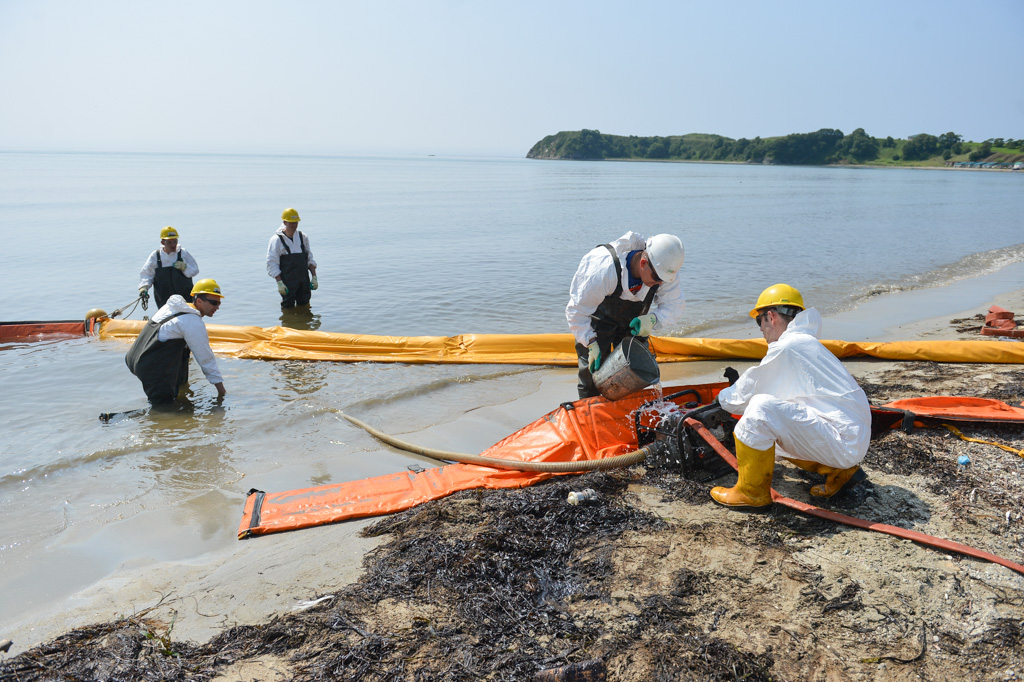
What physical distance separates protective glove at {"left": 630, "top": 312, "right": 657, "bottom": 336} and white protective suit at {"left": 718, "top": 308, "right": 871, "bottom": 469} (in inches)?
46.0

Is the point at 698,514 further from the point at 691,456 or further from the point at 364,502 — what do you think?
the point at 364,502

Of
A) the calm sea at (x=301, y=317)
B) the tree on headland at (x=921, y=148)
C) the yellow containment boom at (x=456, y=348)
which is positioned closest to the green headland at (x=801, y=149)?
the tree on headland at (x=921, y=148)

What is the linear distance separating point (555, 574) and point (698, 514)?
954mm

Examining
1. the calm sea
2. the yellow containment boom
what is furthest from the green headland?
the yellow containment boom

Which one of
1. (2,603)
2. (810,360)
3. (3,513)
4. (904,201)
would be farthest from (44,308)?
(904,201)

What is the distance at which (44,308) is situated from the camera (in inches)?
444

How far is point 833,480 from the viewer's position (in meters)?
3.43

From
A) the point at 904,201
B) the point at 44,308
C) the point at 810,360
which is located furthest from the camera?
the point at 904,201

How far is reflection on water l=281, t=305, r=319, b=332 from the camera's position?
32.5 feet

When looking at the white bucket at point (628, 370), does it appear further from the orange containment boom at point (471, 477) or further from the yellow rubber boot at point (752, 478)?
the yellow rubber boot at point (752, 478)

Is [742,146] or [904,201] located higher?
[742,146]

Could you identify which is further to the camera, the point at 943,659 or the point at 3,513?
the point at 3,513

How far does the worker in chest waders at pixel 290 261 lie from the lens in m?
8.65

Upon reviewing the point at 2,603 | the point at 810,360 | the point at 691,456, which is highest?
the point at 810,360
